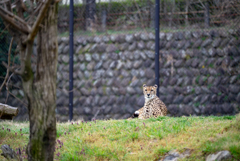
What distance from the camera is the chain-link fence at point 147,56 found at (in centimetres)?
582

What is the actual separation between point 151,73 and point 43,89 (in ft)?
13.5

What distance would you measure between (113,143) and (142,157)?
540 mm

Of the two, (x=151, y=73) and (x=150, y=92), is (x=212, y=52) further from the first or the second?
(x=150, y=92)

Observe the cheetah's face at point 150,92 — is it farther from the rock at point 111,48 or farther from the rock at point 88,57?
the rock at point 88,57

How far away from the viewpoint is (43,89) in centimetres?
246

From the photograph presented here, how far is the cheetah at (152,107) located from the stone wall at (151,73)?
660 mm

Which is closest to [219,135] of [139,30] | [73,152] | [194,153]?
[194,153]

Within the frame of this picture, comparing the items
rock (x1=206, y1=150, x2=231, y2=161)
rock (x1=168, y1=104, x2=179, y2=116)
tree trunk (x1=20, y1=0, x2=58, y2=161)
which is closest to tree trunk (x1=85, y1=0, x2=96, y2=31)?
rock (x1=168, y1=104, x2=179, y2=116)

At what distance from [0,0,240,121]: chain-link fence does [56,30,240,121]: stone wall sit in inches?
0.8

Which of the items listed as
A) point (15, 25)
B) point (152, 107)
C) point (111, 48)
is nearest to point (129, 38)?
point (111, 48)

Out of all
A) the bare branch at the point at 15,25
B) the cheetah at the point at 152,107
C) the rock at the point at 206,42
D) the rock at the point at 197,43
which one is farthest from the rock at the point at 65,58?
the bare branch at the point at 15,25

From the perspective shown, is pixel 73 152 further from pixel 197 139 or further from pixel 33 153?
pixel 197 139

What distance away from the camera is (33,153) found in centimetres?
255

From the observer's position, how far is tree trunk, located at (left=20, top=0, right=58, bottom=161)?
7.96ft
